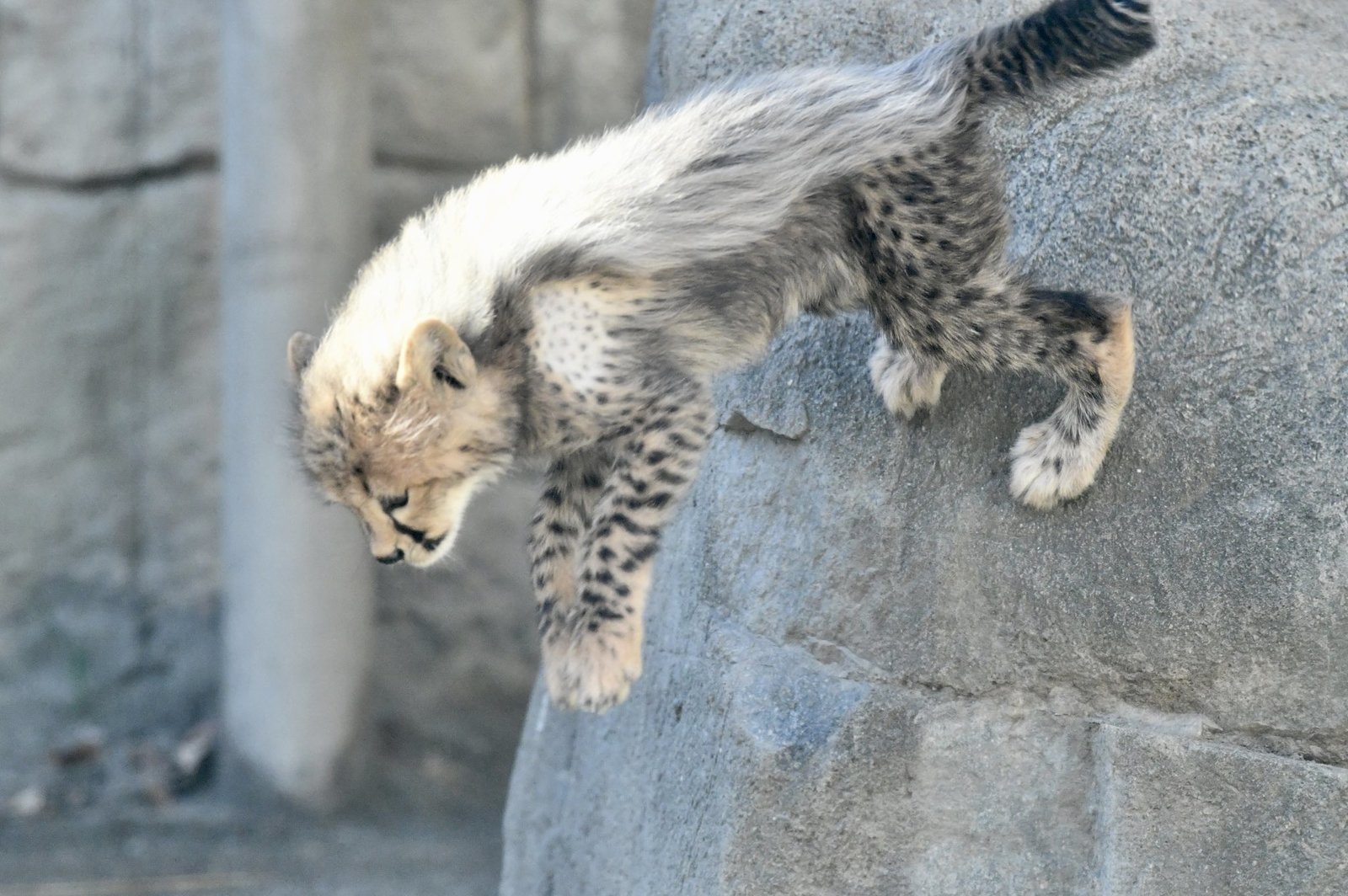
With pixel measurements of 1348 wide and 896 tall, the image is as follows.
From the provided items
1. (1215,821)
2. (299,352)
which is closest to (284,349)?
(299,352)

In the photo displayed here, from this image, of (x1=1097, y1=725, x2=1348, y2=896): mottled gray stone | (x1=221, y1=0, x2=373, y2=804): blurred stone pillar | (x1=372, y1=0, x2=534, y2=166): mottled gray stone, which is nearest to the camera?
(x1=1097, y1=725, x2=1348, y2=896): mottled gray stone

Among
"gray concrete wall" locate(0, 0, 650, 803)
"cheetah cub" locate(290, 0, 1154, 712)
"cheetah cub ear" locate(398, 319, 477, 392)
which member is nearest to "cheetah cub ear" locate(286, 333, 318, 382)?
"cheetah cub" locate(290, 0, 1154, 712)

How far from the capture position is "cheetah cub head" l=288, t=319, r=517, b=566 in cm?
296

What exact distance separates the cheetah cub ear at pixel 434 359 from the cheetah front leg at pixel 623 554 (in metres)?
0.38

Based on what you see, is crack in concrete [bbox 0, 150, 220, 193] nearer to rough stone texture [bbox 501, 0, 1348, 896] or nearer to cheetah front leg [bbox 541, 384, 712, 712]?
rough stone texture [bbox 501, 0, 1348, 896]

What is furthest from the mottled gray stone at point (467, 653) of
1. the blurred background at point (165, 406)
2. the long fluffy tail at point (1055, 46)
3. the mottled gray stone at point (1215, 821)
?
the mottled gray stone at point (1215, 821)

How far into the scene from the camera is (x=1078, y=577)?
3381mm

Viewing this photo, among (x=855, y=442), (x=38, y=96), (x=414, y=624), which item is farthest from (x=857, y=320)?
(x=38, y=96)

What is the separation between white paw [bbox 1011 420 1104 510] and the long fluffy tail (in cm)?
78

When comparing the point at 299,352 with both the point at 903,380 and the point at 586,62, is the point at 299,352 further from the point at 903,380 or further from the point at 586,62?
the point at 586,62

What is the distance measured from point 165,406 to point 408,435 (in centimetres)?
408

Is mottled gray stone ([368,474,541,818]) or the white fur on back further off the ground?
the white fur on back

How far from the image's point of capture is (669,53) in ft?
14.9

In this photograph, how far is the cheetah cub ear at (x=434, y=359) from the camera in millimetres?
2893
